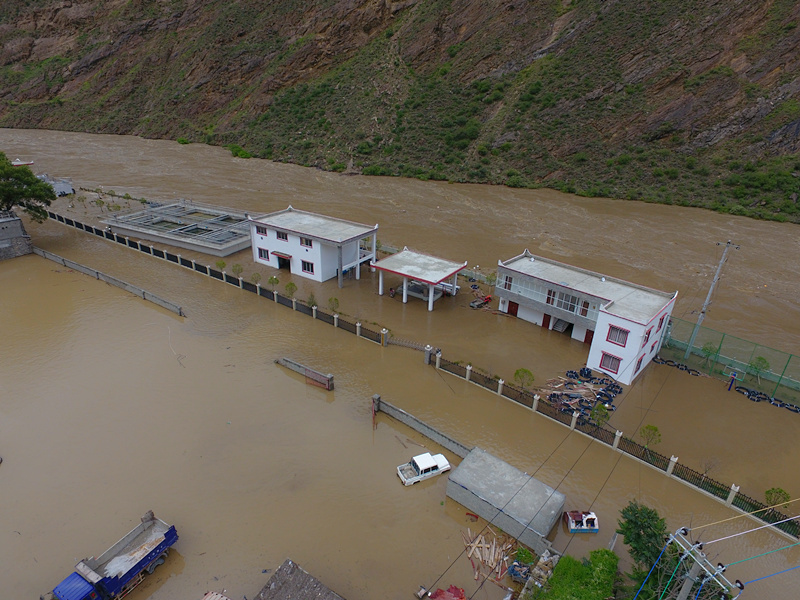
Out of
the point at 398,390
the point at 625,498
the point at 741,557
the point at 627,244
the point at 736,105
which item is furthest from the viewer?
the point at 736,105

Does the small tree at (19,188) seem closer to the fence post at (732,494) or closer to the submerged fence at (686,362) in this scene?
the submerged fence at (686,362)

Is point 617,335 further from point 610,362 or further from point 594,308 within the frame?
point 594,308

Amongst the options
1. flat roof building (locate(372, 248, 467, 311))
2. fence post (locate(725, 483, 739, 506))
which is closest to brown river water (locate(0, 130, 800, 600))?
fence post (locate(725, 483, 739, 506))

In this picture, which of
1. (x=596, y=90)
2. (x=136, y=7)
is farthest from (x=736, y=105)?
(x=136, y=7)

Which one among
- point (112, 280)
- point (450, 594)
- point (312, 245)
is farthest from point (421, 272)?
point (112, 280)

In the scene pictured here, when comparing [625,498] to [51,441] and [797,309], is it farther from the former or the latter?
[797,309]
